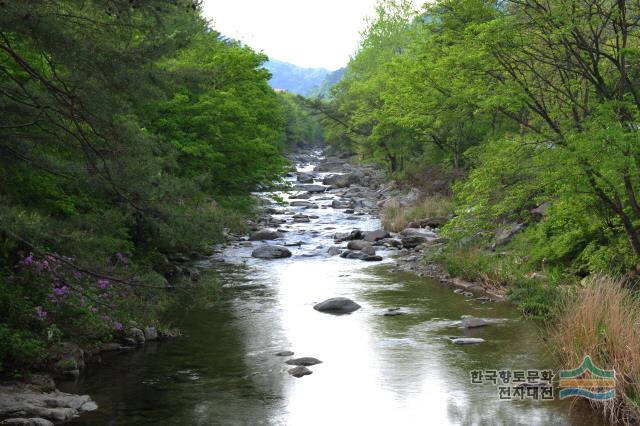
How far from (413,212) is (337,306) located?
13.9 metres

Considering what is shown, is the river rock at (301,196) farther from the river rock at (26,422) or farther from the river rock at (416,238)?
the river rock at (26,422)

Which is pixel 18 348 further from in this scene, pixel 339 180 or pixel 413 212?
pixel 339 180

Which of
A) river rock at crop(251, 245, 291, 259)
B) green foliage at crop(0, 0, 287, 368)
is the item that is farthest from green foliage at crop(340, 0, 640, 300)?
river rock at crop(251, 245, 291, 259)

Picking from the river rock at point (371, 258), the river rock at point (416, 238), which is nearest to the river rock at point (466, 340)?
the river rock at point (371, 258)

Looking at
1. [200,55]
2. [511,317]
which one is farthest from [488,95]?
[200,55]

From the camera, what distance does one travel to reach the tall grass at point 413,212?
91.0 ft

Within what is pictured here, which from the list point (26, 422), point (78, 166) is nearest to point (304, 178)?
point (78, 166)

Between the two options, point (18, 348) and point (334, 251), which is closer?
point (18, 348)

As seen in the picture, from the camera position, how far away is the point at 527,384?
9.84 metres

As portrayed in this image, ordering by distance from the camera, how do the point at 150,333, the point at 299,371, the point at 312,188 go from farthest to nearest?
the point at 312,188 → the point at 150,333 → the point at 299,371

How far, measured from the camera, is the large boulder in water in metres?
15.3

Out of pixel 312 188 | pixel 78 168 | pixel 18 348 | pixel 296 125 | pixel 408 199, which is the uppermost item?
pixel 296 125

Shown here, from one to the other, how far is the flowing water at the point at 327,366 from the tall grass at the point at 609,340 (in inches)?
20.8

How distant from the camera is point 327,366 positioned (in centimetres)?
1134
